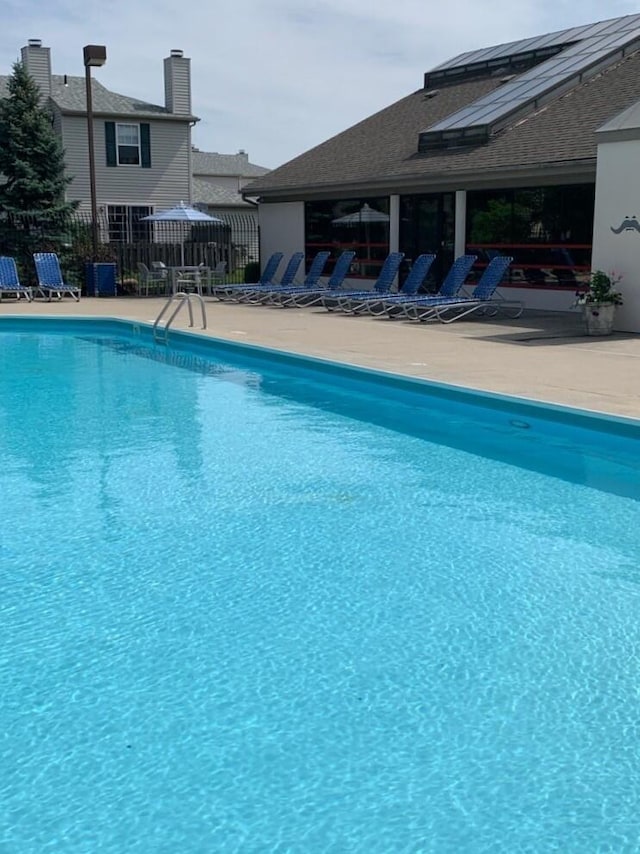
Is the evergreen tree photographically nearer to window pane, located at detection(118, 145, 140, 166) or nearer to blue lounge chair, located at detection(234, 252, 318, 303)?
blue lounge chair, located at detection(234, 252, 318, 303)

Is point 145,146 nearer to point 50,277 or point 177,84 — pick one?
point 177,84

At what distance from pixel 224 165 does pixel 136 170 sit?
2274 centimetres

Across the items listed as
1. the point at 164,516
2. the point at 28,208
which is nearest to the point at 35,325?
the point at 28,208

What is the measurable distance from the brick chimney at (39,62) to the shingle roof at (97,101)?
44 cm

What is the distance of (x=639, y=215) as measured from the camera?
12797mm

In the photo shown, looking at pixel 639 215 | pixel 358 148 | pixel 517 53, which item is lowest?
pixel 639 215

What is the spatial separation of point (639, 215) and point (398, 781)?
11.3 meters

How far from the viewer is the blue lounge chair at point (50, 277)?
20.1 metres

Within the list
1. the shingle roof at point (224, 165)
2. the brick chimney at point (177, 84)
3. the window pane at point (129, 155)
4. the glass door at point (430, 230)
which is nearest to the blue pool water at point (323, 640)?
the glass door at point (430, 230)

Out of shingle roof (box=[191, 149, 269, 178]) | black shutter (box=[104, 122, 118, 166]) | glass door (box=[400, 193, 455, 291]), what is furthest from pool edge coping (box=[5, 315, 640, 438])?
shingle roof (box=[191, 149, 269, 178])

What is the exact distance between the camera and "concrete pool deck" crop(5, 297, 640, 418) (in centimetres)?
893

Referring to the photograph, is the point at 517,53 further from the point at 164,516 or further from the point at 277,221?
the point at 164,516

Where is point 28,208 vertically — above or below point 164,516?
above

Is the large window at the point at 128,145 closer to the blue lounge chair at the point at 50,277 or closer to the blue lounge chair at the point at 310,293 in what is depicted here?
the blue lounge chair at the point at 50,277
